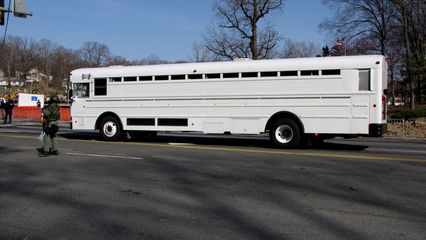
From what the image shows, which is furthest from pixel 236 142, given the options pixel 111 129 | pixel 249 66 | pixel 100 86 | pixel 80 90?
pixel 80 90

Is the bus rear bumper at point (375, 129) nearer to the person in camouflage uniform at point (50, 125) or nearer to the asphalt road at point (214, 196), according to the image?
the asphalt road at point (214, 196)

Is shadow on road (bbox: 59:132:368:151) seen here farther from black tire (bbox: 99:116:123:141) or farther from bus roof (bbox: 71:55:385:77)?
bus roof (bbox: 71:55:385:77)

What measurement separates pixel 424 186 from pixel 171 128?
9905 millimetres

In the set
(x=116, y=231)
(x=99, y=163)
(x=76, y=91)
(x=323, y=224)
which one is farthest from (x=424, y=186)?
(x=76, y=91)

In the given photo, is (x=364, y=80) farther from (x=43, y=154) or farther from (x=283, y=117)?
(x=43, y=154)

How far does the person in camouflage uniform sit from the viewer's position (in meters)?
13.9

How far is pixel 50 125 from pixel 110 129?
4.82 meters

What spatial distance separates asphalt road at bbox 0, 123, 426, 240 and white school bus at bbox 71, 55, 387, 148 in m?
1.69

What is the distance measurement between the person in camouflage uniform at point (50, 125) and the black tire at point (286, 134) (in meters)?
6.41

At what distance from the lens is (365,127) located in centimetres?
1491

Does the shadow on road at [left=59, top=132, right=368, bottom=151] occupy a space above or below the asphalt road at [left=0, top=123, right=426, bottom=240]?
above

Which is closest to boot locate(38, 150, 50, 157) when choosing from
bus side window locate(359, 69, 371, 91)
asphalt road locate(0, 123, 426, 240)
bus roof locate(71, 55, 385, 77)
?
asphalt road locate(0, 123, 426, 240)

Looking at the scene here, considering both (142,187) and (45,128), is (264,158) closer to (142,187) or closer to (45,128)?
(142,187)

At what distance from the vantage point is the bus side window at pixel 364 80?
14852mm
